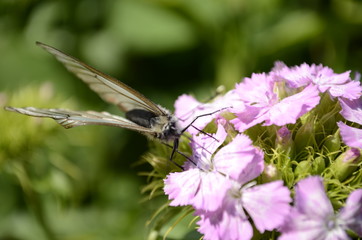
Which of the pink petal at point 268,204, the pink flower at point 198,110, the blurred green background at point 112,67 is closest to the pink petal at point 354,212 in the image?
the pink petal at point 268,204

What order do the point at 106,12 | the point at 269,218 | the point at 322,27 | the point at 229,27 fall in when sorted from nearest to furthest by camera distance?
1. the point at 269,218
2. the point at 322,27
3. the point at 229,27
4. the point at 106,12

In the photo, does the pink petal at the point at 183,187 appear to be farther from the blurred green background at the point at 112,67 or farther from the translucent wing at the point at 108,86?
the blurred green background at the point at 112,67

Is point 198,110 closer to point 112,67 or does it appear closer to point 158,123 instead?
point 158,123

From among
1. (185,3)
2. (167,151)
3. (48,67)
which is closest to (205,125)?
(167,151)

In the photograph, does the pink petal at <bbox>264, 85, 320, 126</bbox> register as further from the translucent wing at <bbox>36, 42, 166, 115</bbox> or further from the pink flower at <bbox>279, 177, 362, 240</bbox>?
the translucent wing at <bbox>36, 42, 166, 115</bbox>

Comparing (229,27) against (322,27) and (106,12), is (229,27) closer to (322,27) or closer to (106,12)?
(322,27)

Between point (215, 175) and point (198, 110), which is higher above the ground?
point (198, 110)

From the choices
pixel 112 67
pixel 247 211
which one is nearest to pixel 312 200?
pixel 247 211
